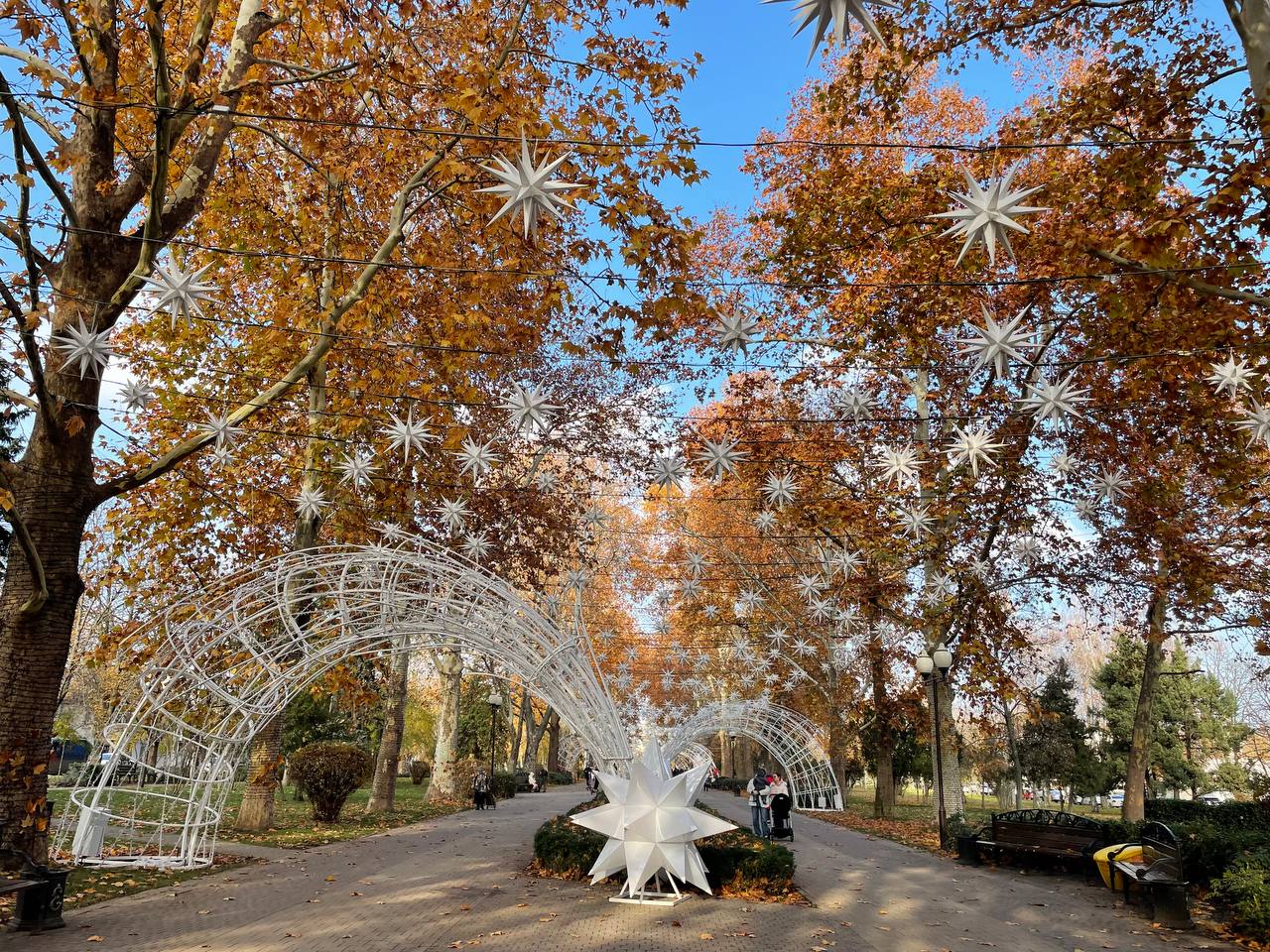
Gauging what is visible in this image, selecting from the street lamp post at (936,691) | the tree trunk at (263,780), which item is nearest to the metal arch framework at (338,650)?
the tree trunk at (263,780)

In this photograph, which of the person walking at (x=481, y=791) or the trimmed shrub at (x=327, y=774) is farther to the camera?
the person walking at (x=481, y=791)

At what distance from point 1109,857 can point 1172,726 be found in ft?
81.8

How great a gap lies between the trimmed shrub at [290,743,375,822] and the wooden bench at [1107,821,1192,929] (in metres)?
14.7

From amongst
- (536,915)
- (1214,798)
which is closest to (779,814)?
(536,915)

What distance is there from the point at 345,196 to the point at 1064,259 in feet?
36.4

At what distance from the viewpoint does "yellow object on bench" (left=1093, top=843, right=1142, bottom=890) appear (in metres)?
11.0

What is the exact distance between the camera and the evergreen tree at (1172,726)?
30.4 metres

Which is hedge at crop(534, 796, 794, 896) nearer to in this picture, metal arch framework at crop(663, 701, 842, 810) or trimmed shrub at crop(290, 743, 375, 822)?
trimmed shrub at crop(290, 743, 375, 822)

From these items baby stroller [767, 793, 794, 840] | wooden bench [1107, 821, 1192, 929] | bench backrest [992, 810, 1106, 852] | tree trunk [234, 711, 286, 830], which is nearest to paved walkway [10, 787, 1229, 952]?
wooden bench [1107, 821, 1192, 929]

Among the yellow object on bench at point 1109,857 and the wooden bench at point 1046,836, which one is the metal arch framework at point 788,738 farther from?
the yellow object on bench at point 1109,857

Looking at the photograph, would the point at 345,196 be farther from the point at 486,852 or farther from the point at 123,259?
the point at 486,852

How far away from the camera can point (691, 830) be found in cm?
997

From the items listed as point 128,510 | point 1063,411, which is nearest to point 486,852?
point 128,510

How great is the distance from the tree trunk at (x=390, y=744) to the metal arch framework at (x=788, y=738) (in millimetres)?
8430
